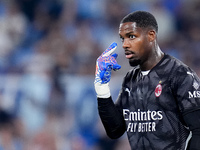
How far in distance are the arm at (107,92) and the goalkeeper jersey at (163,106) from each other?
5.2 inches

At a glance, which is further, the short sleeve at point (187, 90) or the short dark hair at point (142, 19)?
the short dark hair at point (142, 19)

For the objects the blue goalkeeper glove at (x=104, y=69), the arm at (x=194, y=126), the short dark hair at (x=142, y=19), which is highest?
the short dark hair at (x=142, y=19)

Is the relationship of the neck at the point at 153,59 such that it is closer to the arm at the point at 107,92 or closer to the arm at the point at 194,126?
the arm at the point at 107,92

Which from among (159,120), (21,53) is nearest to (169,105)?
(159,120)

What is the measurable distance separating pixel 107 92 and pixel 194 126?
0.85m

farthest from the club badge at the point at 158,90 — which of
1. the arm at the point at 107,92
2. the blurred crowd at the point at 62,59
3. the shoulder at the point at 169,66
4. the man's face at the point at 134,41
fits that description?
the blurred crowd at the point at 62,59

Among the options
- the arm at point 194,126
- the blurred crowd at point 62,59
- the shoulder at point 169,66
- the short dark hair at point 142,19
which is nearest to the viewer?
the arm at point 194,126

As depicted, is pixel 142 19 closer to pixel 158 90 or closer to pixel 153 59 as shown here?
pixel 153 59

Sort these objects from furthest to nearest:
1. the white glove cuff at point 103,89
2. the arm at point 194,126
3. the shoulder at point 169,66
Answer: the white glove cuff at point 103,89 → the shoulder at point 169,66 → the arm at point 194,126

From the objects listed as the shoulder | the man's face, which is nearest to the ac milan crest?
the shoulder

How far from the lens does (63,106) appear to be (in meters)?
7.50

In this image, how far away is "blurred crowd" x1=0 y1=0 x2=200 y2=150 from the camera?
7316 mm

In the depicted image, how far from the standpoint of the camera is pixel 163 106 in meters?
3.53

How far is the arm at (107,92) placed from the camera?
3.70 m
